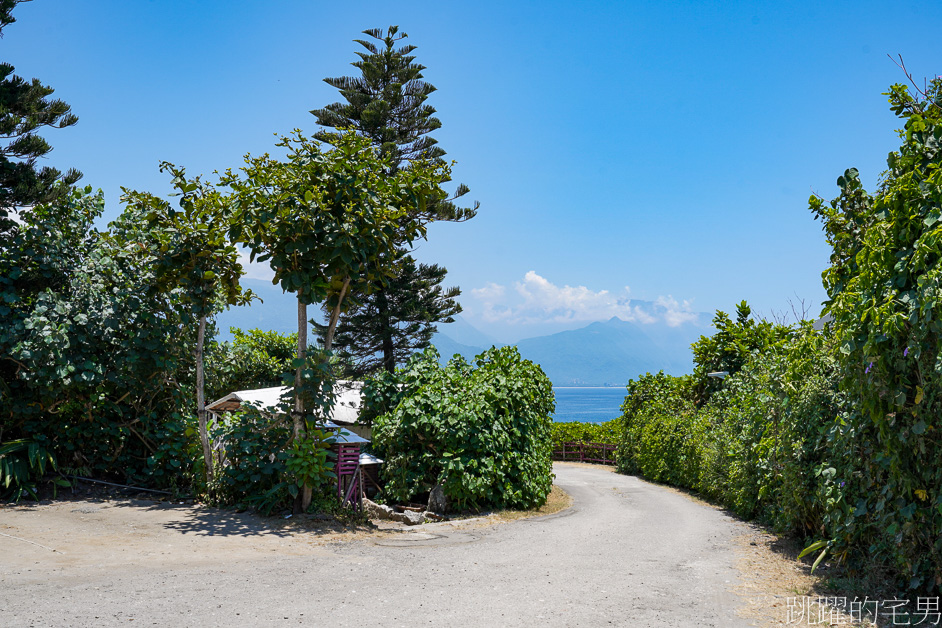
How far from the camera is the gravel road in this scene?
15.0 ft

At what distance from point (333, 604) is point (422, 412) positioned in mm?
4965

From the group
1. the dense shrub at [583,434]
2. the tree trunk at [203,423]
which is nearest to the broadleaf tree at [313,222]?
the tree trunk at [203,423]

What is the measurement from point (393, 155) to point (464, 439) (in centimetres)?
1174

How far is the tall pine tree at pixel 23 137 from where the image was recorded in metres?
11.4

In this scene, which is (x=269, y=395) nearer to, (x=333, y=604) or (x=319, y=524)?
(x=319, y=524)

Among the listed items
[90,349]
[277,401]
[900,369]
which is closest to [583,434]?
[277,401]

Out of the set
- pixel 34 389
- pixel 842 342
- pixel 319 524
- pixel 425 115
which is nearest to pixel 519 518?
pixel 319 524

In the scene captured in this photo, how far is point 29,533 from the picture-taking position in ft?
23.0

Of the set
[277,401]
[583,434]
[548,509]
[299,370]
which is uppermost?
[299,370]

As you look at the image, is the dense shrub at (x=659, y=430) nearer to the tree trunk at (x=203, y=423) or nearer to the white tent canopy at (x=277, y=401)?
the white tent canopy at (x=277, y=401)

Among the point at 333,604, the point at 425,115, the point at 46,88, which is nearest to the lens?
the point at 333,604

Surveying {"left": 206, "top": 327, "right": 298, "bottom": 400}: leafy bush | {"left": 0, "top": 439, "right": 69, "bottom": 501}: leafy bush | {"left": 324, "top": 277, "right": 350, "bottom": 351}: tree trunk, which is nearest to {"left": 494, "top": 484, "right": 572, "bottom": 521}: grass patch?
{"left": 324, "top": 277, "right": 350, "bottom": 351}: tree trunk

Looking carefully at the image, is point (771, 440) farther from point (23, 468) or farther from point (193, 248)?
point (23, 468)

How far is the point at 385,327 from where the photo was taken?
766 inches
